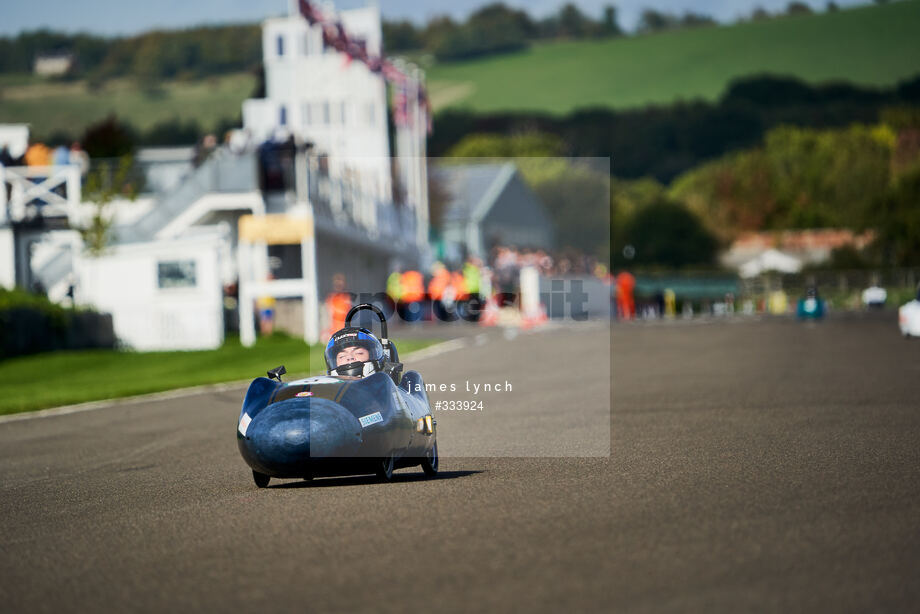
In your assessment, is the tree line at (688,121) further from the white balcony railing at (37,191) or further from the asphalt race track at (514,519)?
the asphalt race track at (514,519)

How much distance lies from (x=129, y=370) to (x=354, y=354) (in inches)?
804

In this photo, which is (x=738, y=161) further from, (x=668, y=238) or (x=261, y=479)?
(x=261, y=479)

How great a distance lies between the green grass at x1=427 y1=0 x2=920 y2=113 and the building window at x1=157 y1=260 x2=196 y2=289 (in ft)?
335

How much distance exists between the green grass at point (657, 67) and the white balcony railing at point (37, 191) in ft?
322

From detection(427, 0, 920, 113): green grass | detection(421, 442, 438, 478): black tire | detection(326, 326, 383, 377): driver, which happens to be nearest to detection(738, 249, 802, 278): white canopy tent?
detection(427, 0, 920, 113): green grass

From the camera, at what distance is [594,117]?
13900 centimetres

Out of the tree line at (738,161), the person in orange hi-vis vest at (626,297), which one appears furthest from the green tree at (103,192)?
the tree line at (738,161)

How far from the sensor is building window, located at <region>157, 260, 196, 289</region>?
36.5 metres

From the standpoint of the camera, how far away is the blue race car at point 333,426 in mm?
9963

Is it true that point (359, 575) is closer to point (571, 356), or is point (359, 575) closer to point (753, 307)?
point (571, 356)

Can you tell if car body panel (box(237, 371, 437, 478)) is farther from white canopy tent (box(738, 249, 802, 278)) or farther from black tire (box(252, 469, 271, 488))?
white canopy tent (box(738, 249, 802, 278))

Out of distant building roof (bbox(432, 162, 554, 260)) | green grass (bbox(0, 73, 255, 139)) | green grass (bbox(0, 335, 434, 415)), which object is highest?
green grass (bbox(0, 73, 255, 139))

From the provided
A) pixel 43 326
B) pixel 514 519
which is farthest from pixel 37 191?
pixel 514 519

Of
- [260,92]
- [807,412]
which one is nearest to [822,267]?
[260,92]
